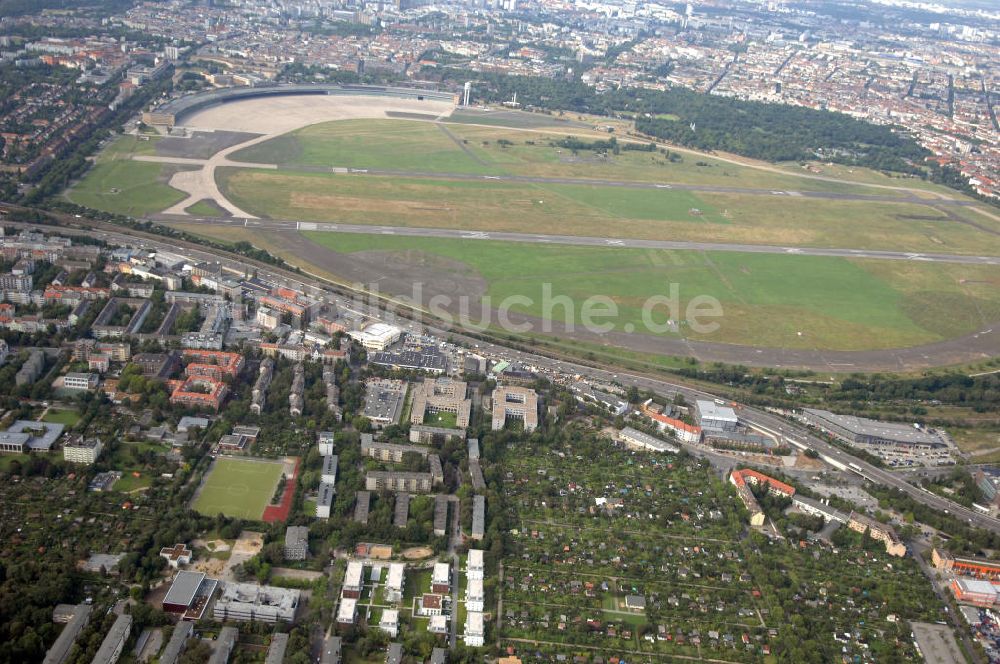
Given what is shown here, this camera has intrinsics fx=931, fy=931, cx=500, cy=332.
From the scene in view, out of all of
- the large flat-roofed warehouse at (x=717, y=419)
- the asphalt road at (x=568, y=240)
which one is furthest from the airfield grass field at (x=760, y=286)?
the large flat-roofed warehouse at (x=717, y=419)

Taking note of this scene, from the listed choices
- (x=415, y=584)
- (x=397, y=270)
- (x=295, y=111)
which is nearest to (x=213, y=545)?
(x=415, y=584)

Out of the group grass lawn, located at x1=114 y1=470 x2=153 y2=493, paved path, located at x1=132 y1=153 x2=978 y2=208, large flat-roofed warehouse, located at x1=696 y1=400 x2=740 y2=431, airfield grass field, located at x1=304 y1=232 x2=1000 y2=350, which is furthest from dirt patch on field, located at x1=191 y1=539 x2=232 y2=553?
paved path, located at x1=132 y1=153 x2=978 y2=208

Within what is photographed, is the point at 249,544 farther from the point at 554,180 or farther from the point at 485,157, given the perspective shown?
the point at 485,157

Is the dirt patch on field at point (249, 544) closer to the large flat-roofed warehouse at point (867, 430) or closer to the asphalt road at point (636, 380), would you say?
the asphalt road at point (636, 380)

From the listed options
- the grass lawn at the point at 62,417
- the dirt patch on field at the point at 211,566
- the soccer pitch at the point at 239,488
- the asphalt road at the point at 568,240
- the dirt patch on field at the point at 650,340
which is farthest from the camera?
the asphalt road at the point at 568,240

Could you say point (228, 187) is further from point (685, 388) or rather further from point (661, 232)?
point (685, 388)

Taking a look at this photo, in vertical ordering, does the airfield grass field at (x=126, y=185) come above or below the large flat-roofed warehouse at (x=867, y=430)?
above

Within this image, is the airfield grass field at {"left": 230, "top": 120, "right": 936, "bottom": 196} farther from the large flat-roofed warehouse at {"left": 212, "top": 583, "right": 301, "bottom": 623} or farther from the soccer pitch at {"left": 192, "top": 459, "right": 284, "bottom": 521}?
the large flat-roofed warehouse at {"left": 212, "top": 583, "right": 301, "bottom": 623}
